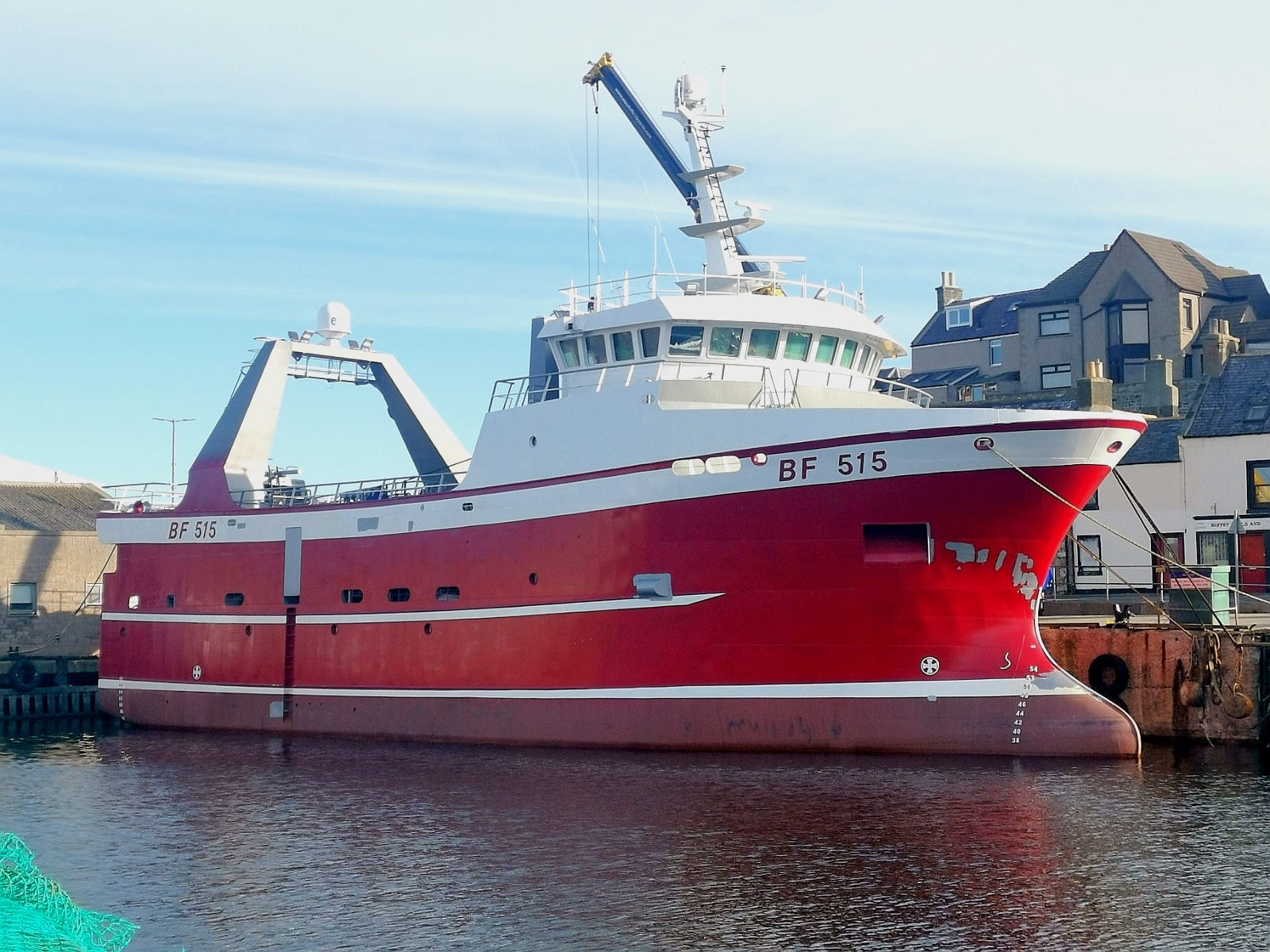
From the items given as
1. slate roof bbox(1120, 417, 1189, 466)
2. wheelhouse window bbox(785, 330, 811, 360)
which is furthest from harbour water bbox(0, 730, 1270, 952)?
slate roof bbox(1120, 417, 1189, 466)

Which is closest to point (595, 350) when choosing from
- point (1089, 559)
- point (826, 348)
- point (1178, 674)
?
point (826, 348)

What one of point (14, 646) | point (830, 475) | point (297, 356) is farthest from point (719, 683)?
point (14, 646)

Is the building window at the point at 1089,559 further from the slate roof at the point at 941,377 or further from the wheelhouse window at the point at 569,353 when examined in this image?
the slate roof at the point at 941,377

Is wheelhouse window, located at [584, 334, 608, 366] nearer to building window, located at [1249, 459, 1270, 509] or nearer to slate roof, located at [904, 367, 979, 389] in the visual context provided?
building window, located at [1249, 459, 1270, 509]

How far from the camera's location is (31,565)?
38219 millimetres

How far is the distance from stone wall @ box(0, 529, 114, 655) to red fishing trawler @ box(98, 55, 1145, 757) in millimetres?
11783

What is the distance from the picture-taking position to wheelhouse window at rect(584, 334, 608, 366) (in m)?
22.7

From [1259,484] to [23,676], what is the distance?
97.6 ft

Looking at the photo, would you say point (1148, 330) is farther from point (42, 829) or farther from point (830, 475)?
point (42, 829)

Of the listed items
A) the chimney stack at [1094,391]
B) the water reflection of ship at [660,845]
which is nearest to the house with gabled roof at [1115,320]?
the chimney stack at [1094,391]

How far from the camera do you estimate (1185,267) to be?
46.1 meters

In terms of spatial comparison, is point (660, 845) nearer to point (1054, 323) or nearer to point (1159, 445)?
point (1159, 445)

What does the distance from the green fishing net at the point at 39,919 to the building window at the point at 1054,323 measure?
40.7 metres

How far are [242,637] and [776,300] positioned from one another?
12.2 meters
